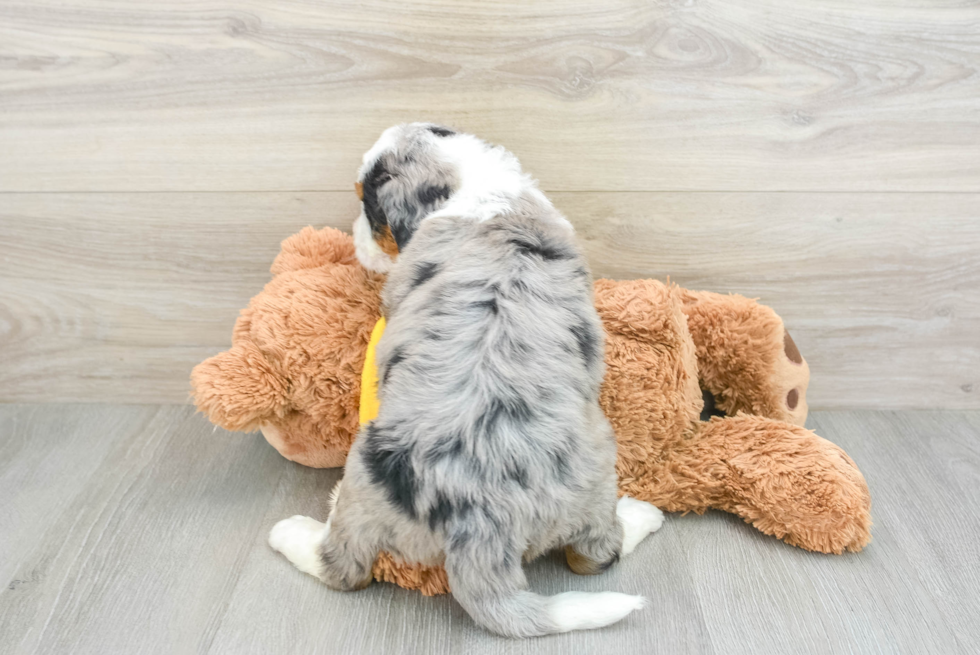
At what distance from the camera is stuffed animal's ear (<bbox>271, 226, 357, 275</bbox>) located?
151cm

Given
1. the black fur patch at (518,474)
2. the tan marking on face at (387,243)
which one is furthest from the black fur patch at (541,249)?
the black fur patch at (518,474)

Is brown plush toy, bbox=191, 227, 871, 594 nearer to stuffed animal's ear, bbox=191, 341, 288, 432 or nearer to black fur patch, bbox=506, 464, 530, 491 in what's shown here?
stuffed animal's ear, bbox=191, 341, 288, 432

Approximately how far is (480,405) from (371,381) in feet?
1.02

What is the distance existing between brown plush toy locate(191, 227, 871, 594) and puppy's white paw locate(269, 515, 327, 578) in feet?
0.49

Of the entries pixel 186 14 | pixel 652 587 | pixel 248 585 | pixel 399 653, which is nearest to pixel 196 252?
pixel 186 14

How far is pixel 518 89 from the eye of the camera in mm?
1479

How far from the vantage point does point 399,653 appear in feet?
3.88

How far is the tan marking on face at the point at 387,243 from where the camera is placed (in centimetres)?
129

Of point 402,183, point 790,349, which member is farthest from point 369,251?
point 790,349

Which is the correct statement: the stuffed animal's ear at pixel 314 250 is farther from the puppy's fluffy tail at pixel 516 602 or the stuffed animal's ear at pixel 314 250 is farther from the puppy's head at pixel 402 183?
the puppy's fluffy tail at pixel 516 602

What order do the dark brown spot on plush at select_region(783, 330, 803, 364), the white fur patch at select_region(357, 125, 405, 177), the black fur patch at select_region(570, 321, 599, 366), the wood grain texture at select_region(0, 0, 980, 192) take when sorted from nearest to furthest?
the black fur patch at select_region(570, 321, 599, 366)
the white fur patch at select_region(357, 125, 405, 177)
the wood grain texture at select_region(0, 0, 980, 192)
the dark brown spot on plush at select_region(783, 330, 803, 364)

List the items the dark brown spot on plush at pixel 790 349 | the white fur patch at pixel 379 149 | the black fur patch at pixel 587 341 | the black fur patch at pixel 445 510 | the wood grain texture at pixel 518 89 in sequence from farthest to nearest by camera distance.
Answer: the dark brown spot on plush at pixel 790 349 < the wood grain texture at pixel 518 89 < the white fur patch at pixel 379 149 < the black fur patch at pixel 587 341 < the black fur patch at pixel 445 510

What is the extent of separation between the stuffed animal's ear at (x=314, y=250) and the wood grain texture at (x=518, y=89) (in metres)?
0.13

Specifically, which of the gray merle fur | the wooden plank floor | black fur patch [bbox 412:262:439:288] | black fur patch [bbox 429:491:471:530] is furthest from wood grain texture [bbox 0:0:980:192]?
black fur patch [bbox 429:491:471:530]
